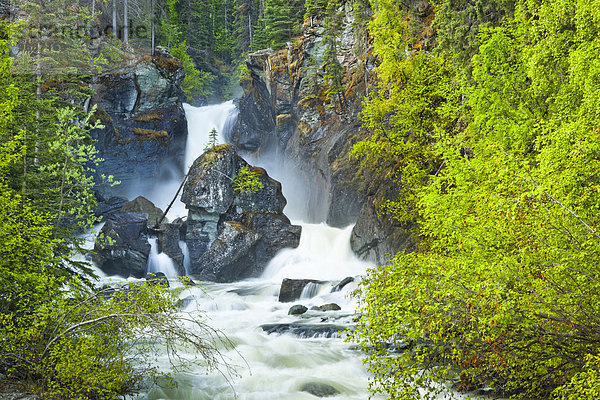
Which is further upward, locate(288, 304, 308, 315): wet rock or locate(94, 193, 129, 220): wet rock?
locate(94, 193, 129, 220): wet rock

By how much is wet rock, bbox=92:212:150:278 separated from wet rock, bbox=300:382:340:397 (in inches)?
837

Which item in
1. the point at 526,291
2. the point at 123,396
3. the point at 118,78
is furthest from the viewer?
the point at 118,78

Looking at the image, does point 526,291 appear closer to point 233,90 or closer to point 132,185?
point 132,185

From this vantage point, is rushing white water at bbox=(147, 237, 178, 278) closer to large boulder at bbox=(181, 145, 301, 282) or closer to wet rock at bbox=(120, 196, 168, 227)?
large boulder at bbox=(181, 145, 301, 282)

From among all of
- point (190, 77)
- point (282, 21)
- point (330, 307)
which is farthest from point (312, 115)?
point (190, 77)

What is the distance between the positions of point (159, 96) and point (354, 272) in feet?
92.1

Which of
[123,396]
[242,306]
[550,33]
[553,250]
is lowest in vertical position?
[242,306]

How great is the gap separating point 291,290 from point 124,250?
1372cm

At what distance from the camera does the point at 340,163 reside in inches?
1299

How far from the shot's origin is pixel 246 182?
32.7 m

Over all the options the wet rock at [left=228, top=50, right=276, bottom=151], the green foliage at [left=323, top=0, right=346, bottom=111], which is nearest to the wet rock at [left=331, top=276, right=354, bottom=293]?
the green foliage at [left=323, top=0, right=346, bottom=111]

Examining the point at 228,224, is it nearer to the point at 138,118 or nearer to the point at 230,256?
the point at 230,256

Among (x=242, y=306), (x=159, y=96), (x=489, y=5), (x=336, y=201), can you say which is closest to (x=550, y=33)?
(x=489, y=5)

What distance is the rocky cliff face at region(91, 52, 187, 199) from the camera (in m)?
39.3
